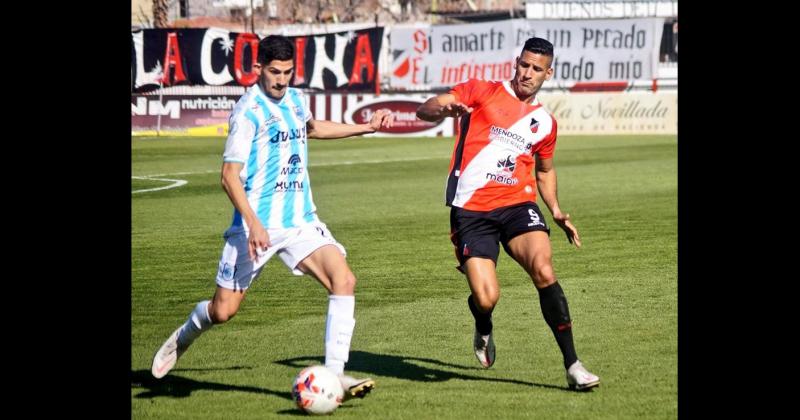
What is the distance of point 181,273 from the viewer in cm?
1285

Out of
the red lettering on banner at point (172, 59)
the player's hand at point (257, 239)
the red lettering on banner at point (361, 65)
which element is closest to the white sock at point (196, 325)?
the player's hand at point (257, 239)

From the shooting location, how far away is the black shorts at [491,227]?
27.3ft

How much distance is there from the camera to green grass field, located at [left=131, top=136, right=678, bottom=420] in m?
7.59

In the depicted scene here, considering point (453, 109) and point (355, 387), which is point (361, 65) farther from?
point (355, 387)

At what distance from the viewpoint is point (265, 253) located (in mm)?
7621

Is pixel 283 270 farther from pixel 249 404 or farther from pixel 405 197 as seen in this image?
pixel 405 197

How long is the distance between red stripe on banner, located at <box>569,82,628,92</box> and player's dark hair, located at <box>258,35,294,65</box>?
33481mm

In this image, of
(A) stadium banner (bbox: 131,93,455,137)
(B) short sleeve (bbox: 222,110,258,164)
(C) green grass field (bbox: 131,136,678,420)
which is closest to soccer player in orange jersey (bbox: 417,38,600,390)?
(C) green grass field (bbox: 131,136,678,420)

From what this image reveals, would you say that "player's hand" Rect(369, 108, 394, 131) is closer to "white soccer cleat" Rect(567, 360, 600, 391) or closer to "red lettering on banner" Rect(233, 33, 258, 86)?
"white soccer cleat" Rect(567, 360, 600, 391)

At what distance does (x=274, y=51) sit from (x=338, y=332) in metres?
1.70
